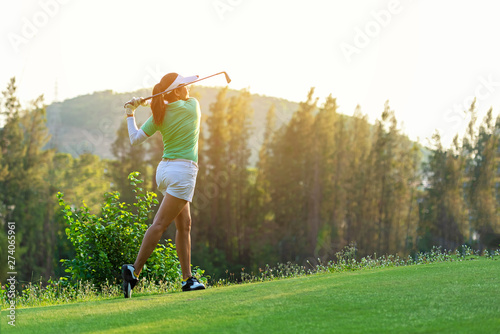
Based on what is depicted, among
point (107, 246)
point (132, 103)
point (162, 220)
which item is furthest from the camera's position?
point (107, 246)

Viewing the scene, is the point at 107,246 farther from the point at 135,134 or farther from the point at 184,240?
the point at 135,134

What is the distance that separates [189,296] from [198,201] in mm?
41880

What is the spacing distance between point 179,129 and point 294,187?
43.1 meters

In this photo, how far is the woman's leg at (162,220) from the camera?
216 inches

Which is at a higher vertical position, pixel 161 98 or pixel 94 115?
pixel 94 115

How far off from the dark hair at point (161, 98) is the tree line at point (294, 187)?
37.1 m

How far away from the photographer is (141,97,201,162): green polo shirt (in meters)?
5.54

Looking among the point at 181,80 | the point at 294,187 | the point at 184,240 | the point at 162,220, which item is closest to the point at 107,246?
the point at 184,240

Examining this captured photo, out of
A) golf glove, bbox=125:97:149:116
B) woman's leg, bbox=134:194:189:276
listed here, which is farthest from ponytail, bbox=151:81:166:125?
woman's leg, bbox=134:194:189:276

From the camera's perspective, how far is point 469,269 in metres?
5.71

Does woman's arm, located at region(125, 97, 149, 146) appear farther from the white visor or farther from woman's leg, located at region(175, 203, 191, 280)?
woman's leg, located at region(175, 203, 191, 280)

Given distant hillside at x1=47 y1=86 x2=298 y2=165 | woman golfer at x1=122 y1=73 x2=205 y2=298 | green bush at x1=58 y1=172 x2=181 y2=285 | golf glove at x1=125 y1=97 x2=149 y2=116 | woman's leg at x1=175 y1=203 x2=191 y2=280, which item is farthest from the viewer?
distant hillside at x1=47 y1=86 x2=298 y2=165

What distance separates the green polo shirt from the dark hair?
61mm

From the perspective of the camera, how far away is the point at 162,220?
549cm
